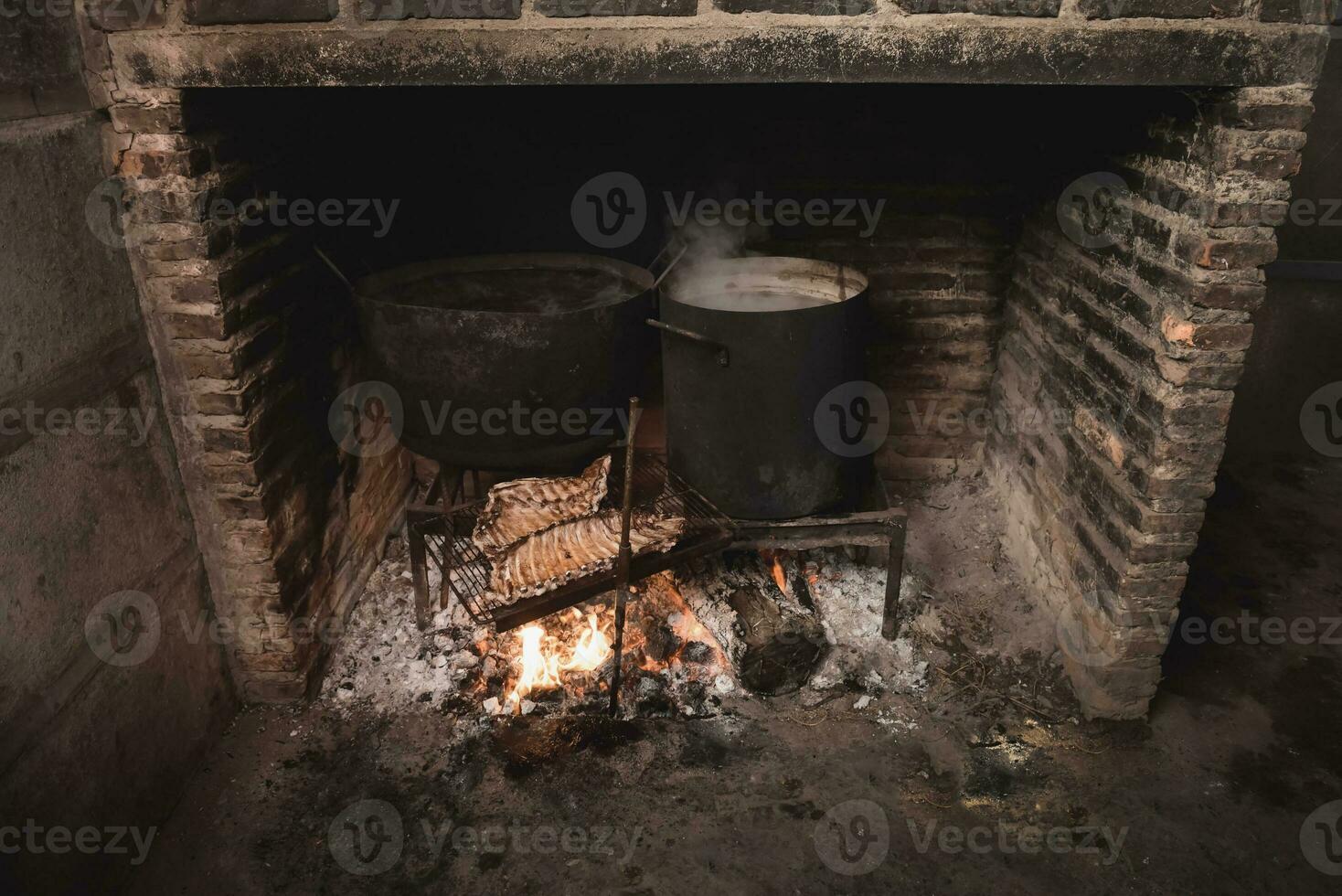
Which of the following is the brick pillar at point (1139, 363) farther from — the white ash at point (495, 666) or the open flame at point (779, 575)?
the white ash at point (495, 666)

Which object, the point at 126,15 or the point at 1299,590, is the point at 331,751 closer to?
the point at 126,15

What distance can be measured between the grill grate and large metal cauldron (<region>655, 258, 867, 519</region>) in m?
0.12

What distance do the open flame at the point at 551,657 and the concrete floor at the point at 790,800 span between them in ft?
0.91

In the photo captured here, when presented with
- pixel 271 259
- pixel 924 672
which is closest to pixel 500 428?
pixel 271 259

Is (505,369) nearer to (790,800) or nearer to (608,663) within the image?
(608,663)

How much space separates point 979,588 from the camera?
4.37 metres

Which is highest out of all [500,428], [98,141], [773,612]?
[98,141]

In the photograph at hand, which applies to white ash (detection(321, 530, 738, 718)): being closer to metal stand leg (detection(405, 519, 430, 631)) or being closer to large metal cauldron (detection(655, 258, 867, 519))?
metal stand leg (detection(405, 519, 430, 631))

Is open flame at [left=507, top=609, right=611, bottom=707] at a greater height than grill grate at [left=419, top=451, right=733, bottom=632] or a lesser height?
lesser

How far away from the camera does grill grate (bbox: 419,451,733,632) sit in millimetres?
3197

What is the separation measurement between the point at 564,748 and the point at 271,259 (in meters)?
2.29

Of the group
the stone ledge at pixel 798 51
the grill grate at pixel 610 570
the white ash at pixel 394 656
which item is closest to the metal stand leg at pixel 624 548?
the grill grate at pixel 610 570

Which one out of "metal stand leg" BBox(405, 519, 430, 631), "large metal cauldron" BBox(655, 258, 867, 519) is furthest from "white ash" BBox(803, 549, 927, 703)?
"metal stand leg" BBox(405, 519, 430, 631)

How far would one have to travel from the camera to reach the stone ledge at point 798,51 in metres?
2.57
